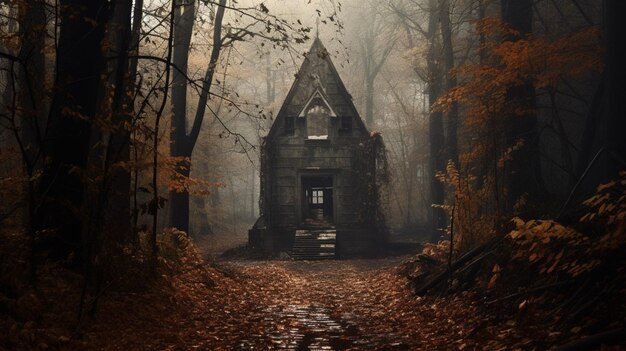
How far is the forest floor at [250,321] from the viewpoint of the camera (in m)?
5.72

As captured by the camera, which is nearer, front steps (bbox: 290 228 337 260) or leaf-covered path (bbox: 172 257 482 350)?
leaf-covered path (bbox: 172 257 482 350)

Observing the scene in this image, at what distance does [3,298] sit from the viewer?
17.5ft

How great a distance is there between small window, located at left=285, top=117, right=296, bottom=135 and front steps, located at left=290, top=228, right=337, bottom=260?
4.64m

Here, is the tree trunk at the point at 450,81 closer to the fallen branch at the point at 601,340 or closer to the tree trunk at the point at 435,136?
the tree trunk at the point at 435,136

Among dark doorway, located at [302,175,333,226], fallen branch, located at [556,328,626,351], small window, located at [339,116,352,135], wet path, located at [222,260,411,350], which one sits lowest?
wet path, located at [222,260,411,350]

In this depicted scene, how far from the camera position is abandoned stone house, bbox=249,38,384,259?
23.9 metres

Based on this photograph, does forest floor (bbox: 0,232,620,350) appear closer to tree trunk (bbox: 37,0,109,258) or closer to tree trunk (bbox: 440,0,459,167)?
tree trunk (bbox: 37,0,109,258)

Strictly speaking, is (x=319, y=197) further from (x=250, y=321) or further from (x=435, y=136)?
(x=250, y=321)

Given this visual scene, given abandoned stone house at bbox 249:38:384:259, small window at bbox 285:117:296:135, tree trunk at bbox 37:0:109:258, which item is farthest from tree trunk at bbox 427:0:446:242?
tree trunk at bbox 37:0:109:258

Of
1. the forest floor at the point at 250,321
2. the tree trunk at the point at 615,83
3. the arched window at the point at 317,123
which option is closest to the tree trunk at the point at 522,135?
the forest floor at the point at 250,321

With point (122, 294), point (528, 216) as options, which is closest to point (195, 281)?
point (122, 294)

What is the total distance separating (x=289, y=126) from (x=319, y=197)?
7.24 m

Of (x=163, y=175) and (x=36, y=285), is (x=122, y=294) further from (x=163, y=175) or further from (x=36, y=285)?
(x=163, y=175)

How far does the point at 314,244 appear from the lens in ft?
73.8
